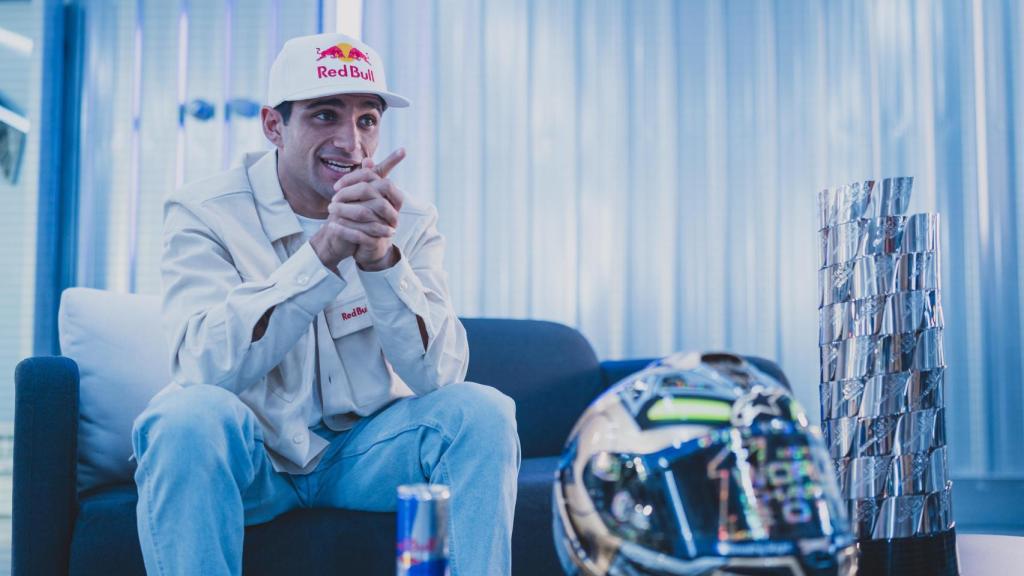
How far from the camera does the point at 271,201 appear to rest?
1687 millimetres

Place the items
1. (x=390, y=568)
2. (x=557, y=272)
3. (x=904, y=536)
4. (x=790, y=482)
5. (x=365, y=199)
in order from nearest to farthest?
(x=790, y=482) < (x=904, y=536) < (x=365, y=199) < (x=390, y=568) < (x=557, y=272)

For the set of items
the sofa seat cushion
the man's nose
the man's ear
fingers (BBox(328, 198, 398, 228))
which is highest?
the man's ear

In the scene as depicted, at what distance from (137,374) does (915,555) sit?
141 centimetres

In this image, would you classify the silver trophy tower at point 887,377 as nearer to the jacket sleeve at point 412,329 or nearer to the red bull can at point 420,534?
the jacket sleeve at point 412,329

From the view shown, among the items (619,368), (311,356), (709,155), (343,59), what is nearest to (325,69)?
(343,59)

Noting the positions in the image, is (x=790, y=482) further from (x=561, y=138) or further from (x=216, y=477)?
(x=561, y=138)

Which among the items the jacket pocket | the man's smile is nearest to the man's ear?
the man's smile

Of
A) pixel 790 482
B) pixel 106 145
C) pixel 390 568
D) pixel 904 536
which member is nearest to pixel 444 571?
pixel 790 482

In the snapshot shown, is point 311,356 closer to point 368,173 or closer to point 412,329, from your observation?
point 412,329

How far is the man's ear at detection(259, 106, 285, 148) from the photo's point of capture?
175 cm

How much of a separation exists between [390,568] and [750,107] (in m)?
2.03

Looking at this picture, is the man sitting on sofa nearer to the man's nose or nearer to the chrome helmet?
the man's nose

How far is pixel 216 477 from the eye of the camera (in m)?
1.24

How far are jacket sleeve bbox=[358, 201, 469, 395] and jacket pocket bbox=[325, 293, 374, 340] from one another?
10 centimetres
